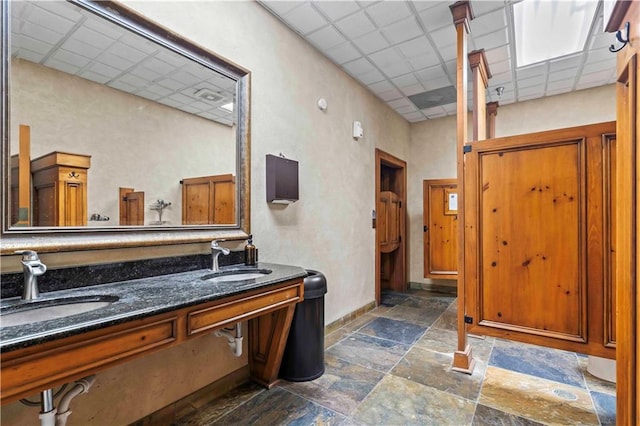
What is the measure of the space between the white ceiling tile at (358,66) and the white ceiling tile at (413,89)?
2.30 ft

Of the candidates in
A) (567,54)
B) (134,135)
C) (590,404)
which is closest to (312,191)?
(134,135)

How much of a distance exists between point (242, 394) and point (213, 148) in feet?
5.54

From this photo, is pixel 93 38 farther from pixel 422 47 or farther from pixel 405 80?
pixel 405 80

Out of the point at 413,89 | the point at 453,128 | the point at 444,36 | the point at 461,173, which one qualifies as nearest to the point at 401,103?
the point at 413,89

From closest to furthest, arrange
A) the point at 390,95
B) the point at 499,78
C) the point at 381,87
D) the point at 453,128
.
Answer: the point at 499,78 → the point at 381,87 → the point at 390,95 → the point at 453,128

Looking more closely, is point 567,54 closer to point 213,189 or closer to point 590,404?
point 590,404

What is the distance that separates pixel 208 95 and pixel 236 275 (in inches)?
48.5

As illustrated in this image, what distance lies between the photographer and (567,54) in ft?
9.90

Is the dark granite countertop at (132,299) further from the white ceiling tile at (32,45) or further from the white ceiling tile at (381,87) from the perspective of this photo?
the white ceiling tile at (381,87)

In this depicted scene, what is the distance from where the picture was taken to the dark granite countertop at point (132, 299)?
2.95 ft

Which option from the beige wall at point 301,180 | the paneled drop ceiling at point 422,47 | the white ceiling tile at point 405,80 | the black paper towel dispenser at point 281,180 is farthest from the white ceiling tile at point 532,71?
the black paper towel dispenser at point 281,180

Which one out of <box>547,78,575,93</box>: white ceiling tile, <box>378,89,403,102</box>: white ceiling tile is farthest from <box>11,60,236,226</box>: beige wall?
<box>547,78,575,93</box>: white ceiling tile

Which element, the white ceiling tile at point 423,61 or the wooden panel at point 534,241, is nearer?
the wooden panel at point 534,241

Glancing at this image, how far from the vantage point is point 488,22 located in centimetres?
255
